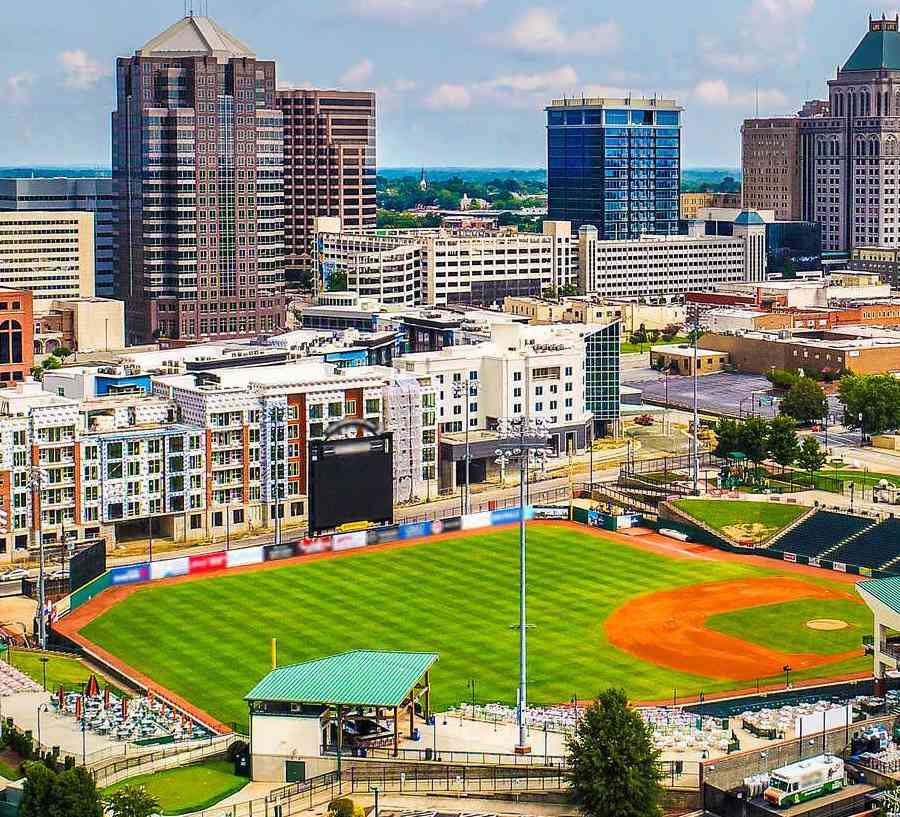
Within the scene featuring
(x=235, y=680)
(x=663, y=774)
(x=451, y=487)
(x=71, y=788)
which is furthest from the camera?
(x=451, y=487)

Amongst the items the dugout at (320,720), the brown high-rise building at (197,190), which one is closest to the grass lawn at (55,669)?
the dugout at (320,720)

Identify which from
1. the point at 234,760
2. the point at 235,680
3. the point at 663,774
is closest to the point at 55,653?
the point at 235,680

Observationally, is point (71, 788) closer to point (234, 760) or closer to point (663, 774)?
point (234, 760)

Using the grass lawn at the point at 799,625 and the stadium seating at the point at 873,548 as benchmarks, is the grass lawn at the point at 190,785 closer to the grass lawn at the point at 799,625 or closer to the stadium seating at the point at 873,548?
the grass lawn at the point at 799,625

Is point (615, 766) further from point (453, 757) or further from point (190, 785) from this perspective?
point (190, 785)

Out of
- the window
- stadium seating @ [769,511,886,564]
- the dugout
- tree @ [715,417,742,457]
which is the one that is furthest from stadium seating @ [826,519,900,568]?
the window

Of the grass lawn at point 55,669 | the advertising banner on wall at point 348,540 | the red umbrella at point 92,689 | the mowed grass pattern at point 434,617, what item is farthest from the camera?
the advertising banner on wall at point 348,540
